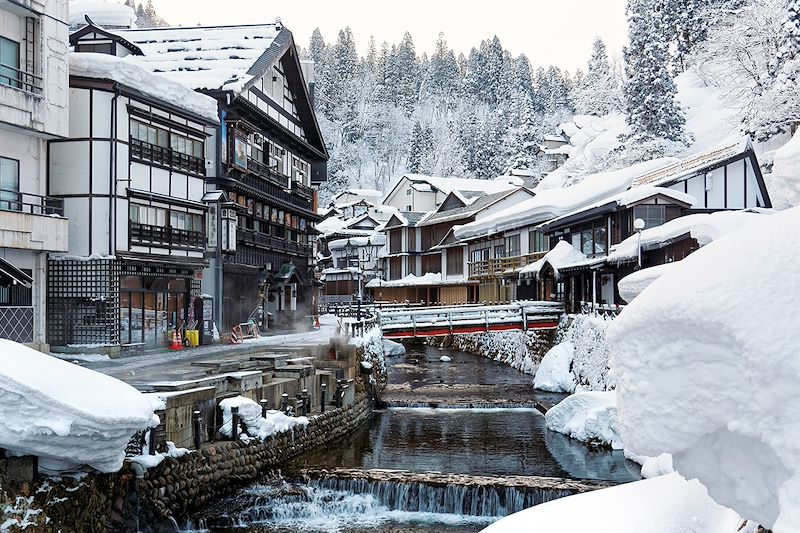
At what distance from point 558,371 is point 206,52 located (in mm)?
24731

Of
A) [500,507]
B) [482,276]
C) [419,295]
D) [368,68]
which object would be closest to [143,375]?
[500,507]

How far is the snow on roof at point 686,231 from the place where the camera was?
70.0 ft

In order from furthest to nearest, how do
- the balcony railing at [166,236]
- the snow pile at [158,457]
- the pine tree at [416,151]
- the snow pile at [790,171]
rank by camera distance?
1. the pine tree at [416,151]
2. the balcony railing at [166,236]
3. the snow pile at [158,457]
4. the snow pile at [790,171]

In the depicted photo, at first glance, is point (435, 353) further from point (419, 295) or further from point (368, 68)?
point (368, 68)

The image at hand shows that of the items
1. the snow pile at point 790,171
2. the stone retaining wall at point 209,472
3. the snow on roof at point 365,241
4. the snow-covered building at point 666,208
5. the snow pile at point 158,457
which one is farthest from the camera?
the snow on roof at point 365,241

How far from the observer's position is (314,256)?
160 feet

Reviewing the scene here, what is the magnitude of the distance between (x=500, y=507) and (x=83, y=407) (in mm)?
9425

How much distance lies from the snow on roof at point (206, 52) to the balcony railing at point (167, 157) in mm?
4687

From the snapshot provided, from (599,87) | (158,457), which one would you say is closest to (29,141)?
(158,457)

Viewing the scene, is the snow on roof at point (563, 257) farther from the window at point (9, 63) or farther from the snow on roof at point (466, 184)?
the snow on roof at point (466, 184)

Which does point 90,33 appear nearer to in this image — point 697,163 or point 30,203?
point 30,203

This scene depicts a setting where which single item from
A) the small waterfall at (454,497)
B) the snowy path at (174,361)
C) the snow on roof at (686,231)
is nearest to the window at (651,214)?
the snow on roof at (686,231)

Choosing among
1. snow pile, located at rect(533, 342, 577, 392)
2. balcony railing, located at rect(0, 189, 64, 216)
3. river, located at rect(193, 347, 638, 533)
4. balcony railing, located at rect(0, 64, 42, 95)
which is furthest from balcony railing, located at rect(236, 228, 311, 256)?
snow pile, located at rect(533, 342, 577, 392)

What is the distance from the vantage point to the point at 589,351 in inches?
1170
